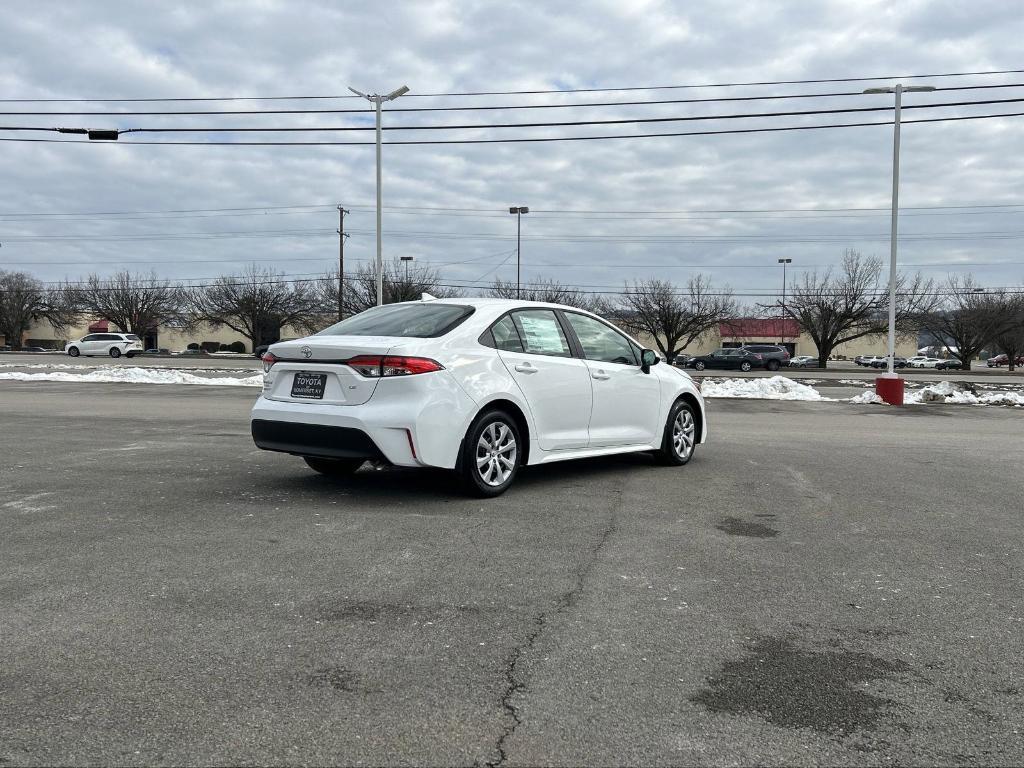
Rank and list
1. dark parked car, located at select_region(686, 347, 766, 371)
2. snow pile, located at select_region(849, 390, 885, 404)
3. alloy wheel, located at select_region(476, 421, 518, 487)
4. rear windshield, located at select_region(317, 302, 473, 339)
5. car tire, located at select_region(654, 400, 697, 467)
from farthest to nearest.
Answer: dark parked car, located at select_region(686, 347, 766, 371) < snow pile, located at select_region(849, 390, 885, 404) < car tire, located at select_region(654, 400, 697, 467) < rear windshield, located at select_region(317, 302, 473, 339) < alloy wheel, located at select_region(476, 421, 518, 487)

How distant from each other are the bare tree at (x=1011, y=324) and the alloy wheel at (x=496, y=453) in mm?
63900

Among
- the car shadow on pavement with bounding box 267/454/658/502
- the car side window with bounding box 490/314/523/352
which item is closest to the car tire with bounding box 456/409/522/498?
the car shadow on pavement with bounding box 267/454/658/502

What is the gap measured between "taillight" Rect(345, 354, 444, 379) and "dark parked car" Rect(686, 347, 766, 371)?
160 feet

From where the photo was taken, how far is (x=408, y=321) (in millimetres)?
6820

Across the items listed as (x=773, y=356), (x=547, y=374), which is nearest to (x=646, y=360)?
(x=547, y=374)

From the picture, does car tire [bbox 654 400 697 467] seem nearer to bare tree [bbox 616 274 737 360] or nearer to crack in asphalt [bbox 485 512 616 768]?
crack in asphalt [bbox 485 512 616 768]

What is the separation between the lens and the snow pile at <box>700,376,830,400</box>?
785 inches

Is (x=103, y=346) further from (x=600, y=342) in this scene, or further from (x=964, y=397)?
(x=600, y=342)

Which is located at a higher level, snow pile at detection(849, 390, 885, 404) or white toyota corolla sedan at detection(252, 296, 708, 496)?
white toyota corolla sedan at detection(252, 296, 708, 496)

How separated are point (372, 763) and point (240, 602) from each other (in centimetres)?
167

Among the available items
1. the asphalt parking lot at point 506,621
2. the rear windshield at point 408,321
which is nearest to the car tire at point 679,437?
the asphalt parking lot at point 506,621

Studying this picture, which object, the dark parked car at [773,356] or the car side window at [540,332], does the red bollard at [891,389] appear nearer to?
the car side window at [540,332]

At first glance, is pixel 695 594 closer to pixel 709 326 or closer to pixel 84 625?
pixel 84 625

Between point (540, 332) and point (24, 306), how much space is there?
9529 cm
